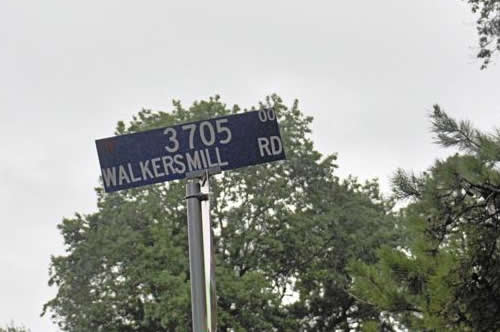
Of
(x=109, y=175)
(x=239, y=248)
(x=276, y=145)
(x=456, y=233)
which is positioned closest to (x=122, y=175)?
(x=109, y=175)

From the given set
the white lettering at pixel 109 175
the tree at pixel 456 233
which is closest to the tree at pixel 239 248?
the tree at pixel 456 233

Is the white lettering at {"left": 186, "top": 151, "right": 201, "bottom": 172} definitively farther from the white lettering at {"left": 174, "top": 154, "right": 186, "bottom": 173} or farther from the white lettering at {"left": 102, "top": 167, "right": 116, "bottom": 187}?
the white lettering at {"left": 102, "top": 167, "right": 116, "bottom": 187}

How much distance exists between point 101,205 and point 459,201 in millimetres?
21786

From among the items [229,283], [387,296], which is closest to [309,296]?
[229,283]

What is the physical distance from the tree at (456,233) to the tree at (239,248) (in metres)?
17.2

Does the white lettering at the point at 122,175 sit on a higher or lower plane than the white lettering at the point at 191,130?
lower

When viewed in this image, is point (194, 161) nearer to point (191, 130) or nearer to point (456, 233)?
point (191, 130)

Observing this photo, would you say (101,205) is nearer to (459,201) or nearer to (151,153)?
(459,201)

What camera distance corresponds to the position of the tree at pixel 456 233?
5957 mm

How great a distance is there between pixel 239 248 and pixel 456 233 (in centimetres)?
1976

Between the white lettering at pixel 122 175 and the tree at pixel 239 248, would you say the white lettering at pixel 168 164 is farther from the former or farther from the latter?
the tree at pixel 239 248

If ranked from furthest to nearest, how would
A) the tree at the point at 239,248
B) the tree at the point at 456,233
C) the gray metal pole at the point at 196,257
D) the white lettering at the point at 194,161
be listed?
the tree at the point at 239,248
the tree at the point at 456,233
the white lettering at the point at 194,161
the gray metal pole at the point at 196,257

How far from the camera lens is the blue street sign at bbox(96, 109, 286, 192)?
3152mm

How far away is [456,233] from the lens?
6.30 metres
